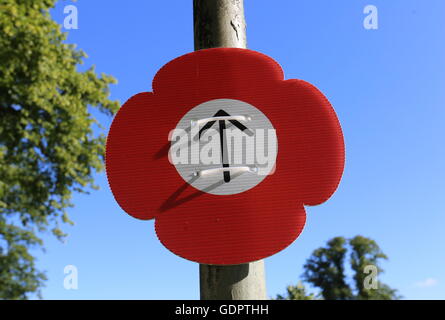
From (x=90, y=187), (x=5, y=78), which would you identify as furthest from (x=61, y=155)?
(x=5, y=78)

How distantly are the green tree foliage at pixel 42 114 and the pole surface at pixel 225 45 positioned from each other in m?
8.74

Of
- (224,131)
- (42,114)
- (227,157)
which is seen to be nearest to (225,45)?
(224,131)

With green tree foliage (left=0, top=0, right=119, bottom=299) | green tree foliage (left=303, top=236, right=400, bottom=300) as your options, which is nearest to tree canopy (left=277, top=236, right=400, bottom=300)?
green tree foliage (left=303, top=236, right=400, bottom=300)

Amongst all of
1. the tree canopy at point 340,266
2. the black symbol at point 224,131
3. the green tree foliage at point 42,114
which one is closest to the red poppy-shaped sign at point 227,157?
the black symbol at point 224,131

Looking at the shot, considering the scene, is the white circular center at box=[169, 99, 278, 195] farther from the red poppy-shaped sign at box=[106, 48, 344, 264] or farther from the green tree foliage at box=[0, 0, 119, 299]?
the green tree foliage at box=[0, 0, 119, 299]

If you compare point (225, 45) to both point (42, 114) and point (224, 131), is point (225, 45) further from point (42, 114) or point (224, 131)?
point (42, 114)

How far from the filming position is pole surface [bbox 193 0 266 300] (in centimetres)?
204

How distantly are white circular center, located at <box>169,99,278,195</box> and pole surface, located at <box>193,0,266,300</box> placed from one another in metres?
0.34

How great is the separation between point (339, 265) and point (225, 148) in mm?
41304

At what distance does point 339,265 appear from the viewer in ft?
135

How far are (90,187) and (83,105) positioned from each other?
2122mm

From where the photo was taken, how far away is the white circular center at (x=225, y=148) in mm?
2223

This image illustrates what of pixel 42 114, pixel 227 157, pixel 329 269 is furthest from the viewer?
pixel 329 269
